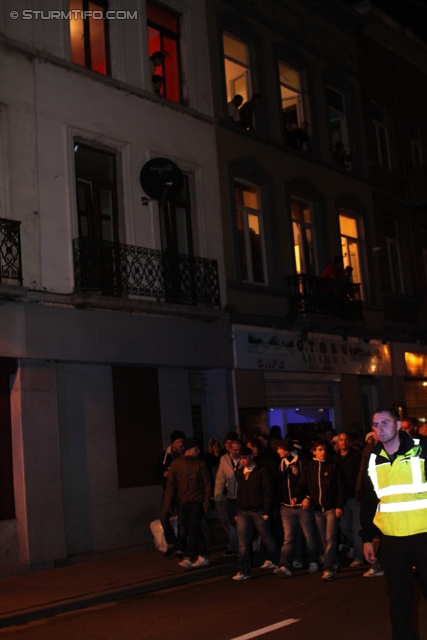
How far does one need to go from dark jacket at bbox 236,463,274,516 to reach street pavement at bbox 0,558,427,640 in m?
0.98

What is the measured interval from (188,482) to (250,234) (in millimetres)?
8692

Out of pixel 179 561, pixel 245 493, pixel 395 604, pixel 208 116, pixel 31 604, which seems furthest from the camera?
pixel 208 116

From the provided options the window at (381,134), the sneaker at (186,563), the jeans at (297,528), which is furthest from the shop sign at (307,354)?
the jeans at (297,528)

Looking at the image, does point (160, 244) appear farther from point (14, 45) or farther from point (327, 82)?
point (327, 82)

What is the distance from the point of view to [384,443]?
6.23 metres

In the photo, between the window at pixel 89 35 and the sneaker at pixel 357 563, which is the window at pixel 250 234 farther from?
the sneaker at pixel 357 563

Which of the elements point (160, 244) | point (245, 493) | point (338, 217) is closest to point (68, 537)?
point (245, 493)

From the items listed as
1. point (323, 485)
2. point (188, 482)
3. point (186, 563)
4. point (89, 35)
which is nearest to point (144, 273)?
point (89, 35)

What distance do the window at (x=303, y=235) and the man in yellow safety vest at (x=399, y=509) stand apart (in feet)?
48.9

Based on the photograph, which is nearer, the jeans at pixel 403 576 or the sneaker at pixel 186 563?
the jeans at pixel 403 576

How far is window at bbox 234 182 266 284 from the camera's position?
19.6 meters

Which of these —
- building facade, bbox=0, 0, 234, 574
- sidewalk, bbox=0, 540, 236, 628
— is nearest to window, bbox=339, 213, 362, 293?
building facade, bbox=0, 0, 234, 574

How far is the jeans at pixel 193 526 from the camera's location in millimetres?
12617

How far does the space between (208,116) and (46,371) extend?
301 inches
